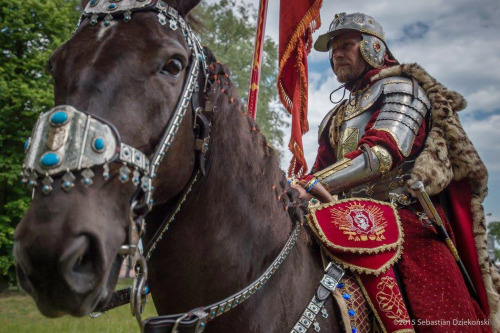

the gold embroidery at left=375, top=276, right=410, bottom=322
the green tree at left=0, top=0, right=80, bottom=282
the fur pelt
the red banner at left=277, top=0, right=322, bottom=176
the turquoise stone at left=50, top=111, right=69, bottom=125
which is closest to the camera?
the turquoise stone at left=50, top=111, right=69, bottom=125

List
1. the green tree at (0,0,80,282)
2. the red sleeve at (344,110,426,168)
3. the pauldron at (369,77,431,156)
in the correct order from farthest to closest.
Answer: the green tree at (0,0,80,282)
the pauldron at (369,77,431,156)
the red sleeve at (344,110,426,168)

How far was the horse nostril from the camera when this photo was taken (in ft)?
3.96

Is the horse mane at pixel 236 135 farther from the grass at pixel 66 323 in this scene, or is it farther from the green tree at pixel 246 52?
the green tree at pixel 246 52

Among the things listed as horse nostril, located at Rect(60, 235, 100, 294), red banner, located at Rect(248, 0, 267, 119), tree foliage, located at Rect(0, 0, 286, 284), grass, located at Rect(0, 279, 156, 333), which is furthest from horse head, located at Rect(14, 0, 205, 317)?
tree foliage, located at Rect(0, 0, 286, 284)

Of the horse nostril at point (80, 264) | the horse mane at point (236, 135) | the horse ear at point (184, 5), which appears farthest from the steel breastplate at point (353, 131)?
the horse nostril at point (80, 264)

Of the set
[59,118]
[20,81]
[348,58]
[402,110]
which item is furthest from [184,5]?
[20,81]

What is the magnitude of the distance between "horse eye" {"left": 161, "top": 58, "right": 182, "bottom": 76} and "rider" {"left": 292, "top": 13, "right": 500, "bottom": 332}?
1.28m

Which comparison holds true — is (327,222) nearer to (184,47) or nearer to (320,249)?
(320,249)

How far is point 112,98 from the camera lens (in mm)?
1445

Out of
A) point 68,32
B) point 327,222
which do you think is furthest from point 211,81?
point 68,32

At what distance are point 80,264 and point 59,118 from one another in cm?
46

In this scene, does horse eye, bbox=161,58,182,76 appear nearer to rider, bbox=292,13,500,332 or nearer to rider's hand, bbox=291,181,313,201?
rider's hand, bbox=291,181,313,201

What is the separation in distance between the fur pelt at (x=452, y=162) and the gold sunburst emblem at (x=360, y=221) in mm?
411

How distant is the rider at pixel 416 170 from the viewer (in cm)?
240
